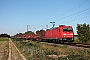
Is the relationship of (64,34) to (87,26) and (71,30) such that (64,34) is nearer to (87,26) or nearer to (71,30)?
(71,30)

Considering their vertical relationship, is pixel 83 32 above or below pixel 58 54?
above

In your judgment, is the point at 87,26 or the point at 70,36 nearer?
the point at 70,36

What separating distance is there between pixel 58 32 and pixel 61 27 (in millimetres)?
1314

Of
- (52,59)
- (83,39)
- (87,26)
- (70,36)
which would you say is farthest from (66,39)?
(87,26)

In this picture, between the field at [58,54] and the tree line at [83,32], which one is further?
the tree line at [83,32]

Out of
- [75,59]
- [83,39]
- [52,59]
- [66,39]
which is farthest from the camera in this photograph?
[83,39]

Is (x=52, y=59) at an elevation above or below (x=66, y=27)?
below

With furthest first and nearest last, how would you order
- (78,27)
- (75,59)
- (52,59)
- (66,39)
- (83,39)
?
(78,27), (83,39), (66,39), (52,59), (75,59)

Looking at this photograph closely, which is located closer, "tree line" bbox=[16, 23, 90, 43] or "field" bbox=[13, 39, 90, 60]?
"field" bbox=[13, 39, 90, 60]

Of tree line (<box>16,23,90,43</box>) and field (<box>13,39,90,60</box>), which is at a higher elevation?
tree line (<box>16,23,90,43</box>)

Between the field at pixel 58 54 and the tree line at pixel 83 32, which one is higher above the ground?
the tree line at pixel 83 32

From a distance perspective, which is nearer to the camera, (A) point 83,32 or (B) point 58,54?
(B) point 58,54

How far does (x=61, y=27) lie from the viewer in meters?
37.2

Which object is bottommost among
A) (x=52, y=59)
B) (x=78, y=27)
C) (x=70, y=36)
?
(x=52, y=59)
